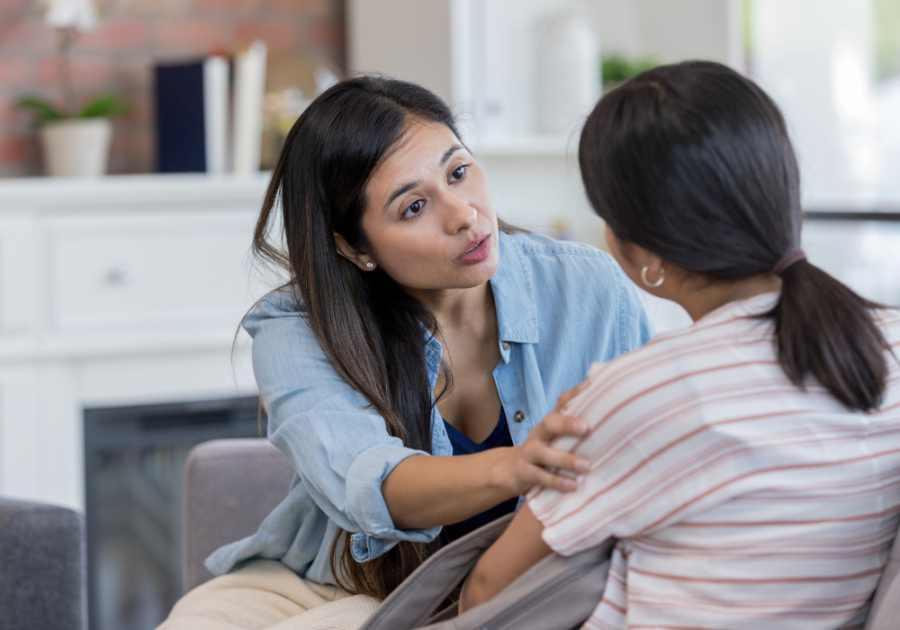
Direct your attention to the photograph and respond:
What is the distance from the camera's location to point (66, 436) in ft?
7.09

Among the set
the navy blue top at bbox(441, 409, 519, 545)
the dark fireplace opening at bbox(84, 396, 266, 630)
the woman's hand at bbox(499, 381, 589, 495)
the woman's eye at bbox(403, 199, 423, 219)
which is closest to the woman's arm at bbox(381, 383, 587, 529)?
the woman's hand at bbox(499, 381, 589, 495)

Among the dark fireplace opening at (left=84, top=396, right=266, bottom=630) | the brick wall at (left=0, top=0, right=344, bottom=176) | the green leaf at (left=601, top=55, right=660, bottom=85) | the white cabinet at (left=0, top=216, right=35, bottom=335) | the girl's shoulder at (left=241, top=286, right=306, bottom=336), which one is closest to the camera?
the girl's shoulder at (left=241, top=286, right=306, bottom=336)

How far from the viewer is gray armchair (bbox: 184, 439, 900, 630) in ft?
4.92

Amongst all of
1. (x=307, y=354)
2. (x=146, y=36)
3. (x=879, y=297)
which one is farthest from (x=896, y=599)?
(x=146, y=36)

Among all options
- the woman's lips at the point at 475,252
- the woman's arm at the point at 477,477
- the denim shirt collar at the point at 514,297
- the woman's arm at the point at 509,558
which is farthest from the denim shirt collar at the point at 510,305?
the woman's arm at the point at 509,558

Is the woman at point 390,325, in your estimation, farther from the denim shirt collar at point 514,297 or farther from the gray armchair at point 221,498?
the gray armchair at point 221,498

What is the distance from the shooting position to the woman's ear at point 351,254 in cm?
126

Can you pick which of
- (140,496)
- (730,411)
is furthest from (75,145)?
(730,411)

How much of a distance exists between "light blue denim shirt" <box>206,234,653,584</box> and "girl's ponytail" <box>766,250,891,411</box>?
0.41m

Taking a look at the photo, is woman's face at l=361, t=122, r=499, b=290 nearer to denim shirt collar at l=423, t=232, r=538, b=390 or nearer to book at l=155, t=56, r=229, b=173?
denim shirt collar at l=423, t=232, r=538, b=390

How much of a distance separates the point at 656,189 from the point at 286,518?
2.46ft

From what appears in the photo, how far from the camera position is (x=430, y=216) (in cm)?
119

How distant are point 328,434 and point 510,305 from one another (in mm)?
366

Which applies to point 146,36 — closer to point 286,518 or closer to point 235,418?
point 235,418
